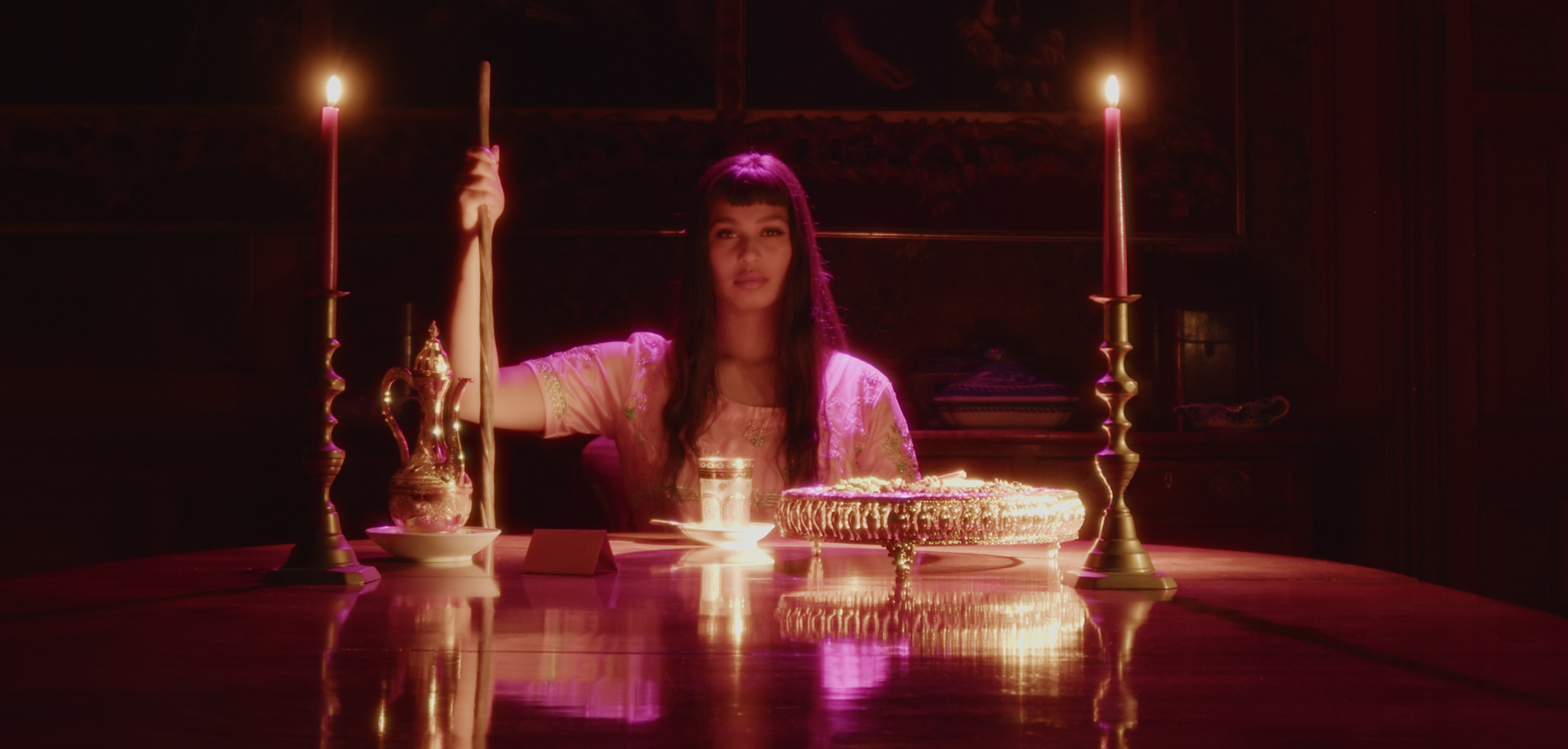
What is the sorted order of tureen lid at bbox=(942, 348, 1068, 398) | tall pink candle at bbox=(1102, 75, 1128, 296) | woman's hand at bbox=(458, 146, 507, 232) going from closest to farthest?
tall pink candle at bbox=(1102, 75, 1128, 296), woman's hand at bbox=(458, 146, 507, 232), tureen lid at bbox=(942, 348, 1068, 398)

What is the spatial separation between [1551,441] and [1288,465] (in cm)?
104

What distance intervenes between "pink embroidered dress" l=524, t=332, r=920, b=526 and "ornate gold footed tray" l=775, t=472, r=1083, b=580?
0.96 metres

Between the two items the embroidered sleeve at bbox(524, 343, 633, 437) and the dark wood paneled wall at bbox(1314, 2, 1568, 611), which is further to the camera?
the dark wood paneled wall at bbox(1314, 2, 1568, 611)

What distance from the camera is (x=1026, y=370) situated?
317cm

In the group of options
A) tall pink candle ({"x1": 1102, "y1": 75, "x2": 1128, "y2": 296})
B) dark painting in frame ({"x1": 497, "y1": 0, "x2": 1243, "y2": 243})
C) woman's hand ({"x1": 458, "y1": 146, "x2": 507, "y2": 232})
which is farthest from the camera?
dark painting in frame ({"x1": 497, "y1": 0, "x2": 1243, "y2": 243})

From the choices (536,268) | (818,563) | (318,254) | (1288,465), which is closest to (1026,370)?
(1288,465)

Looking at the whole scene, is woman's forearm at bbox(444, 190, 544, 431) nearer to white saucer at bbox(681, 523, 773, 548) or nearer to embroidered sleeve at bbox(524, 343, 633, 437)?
embroidered sleeve at bbox(524, 343, 633, 437)

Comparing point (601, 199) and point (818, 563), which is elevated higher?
point (601, 199)

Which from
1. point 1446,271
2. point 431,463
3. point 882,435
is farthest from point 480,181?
point 1446,271

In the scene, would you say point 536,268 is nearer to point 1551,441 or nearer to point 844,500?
point 844,500

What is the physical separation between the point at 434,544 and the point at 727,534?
1.10 ft

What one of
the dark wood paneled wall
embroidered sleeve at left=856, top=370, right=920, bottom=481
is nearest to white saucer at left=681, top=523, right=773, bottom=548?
embroidered sleeve at left=856, top=370, right=920, bottom=481

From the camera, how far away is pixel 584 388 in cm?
235

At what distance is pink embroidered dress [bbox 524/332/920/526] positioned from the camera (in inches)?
88.4
